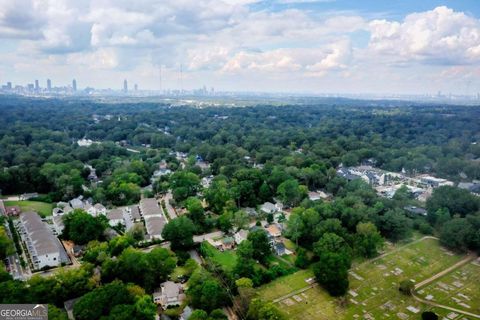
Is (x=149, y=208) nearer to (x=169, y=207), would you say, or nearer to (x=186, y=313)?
(x=169, y=207)

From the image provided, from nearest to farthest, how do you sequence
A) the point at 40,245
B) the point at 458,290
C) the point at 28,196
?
the point at 458,290 < the point at 40,245 < the point at 28,196

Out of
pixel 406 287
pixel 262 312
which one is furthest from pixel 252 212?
pixel 262 312

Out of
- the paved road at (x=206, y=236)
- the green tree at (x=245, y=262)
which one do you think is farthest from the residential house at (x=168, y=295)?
the paved road at (x=206, y=236)

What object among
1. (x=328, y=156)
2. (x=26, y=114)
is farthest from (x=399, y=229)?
(x=26, y=114)

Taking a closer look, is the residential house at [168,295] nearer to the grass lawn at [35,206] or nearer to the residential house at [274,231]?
the residential house at [274,231]

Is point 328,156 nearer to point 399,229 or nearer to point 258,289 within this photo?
point 399,229

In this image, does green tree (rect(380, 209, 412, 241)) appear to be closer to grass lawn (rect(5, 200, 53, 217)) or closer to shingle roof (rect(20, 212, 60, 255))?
shingle roof (rect(20, 212, 60, 255))

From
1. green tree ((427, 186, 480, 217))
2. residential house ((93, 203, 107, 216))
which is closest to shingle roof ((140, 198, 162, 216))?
residential house ((93, 203, 107, 216))
